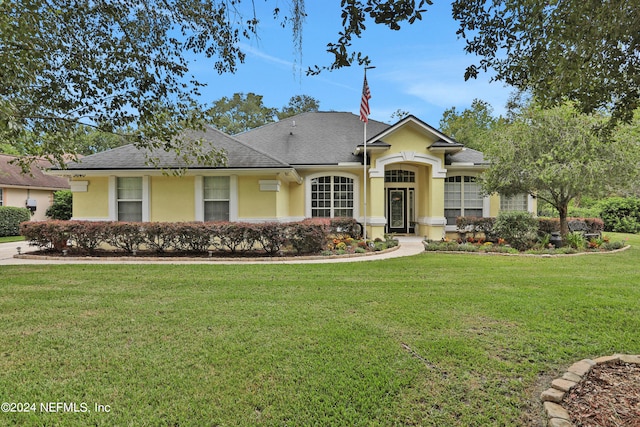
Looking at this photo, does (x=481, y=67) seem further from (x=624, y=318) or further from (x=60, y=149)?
(x=60, y=149)

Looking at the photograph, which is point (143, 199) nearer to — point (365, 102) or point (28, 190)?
point (365, 102)

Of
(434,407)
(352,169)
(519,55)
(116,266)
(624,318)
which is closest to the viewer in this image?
(434,407)

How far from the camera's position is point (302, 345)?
396 cm

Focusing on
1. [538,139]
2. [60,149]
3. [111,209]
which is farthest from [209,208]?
[538,139]

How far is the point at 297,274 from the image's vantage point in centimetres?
787

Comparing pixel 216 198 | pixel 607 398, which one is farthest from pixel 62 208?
pixel 607 398

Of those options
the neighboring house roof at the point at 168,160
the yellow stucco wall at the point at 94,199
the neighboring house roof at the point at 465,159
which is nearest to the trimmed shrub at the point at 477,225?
the neighboring house roof at the point at 465,159

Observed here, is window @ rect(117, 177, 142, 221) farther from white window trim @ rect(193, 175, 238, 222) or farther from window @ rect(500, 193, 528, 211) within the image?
window @ rect(500, 193, 528, 211)

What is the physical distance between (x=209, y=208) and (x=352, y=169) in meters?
6.55

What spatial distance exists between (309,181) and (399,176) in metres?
4.55

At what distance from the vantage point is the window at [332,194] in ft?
50.9

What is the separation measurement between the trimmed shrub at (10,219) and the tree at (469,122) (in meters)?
31.0

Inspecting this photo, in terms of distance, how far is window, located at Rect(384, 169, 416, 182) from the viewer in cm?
1647

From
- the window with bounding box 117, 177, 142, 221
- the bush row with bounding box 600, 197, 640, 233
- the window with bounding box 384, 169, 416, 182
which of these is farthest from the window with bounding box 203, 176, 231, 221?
the bush row with bounding box 600, 197, 640, 233
